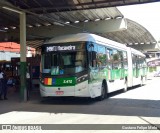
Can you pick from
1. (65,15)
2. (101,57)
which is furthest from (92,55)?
(65,15)

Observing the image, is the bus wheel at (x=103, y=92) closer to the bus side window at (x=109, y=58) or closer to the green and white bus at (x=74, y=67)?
the green and white bus at (x=74, y=67)

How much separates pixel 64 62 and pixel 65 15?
32.5 feet

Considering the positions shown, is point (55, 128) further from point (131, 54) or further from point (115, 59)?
point (131, 54)

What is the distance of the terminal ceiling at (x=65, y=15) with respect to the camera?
18875 mm

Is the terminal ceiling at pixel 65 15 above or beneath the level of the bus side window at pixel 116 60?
above

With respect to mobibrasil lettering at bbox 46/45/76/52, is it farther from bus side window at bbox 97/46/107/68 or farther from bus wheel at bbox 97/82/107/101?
bus wheel at bbox 97/82/107/101

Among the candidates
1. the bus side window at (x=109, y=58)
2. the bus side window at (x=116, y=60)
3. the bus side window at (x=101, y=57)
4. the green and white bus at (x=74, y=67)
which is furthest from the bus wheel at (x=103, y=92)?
the bus side window at (x=116, y=60)

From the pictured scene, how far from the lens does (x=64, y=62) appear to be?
54.0 feet

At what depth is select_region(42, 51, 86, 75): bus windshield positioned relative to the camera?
53.1 feet

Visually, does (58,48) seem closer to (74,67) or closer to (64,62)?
(64,62)

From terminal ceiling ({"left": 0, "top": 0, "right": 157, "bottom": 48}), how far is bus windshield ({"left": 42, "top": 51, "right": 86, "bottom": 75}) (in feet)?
10.4

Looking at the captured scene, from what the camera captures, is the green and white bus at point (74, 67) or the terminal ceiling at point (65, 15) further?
the terminal ceiling at point (65, 15)

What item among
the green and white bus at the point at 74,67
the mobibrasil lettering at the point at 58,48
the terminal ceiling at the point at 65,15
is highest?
the terminal ceiling at the point at 65,15

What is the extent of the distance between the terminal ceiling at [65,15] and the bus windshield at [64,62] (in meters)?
3.17
